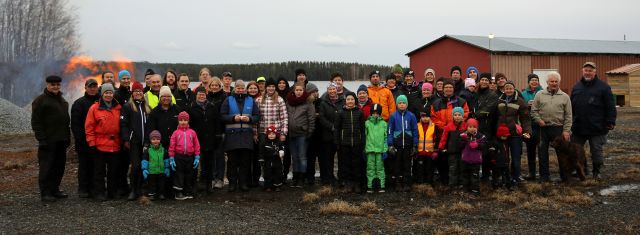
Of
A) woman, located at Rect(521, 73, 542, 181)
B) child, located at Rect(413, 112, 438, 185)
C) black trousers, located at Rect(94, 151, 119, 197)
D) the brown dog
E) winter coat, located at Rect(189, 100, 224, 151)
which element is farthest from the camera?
woman, located at Rect(521, 73, 542, 181)

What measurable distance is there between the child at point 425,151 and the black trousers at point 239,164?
2737 millimetres

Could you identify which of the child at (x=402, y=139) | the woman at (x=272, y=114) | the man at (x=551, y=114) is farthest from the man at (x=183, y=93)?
the man at (x=551, y=114)

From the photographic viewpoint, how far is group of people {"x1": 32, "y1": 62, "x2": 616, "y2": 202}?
7.88 metres

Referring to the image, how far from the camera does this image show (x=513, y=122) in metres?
8.40

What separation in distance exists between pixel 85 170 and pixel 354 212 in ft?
14.0

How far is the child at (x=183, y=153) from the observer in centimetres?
781

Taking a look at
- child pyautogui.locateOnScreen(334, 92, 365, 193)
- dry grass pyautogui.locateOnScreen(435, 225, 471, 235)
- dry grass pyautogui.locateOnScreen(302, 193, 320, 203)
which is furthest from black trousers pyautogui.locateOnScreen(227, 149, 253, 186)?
dry grass pyautogui.locateOnScreen(435, 225, 471, 235)

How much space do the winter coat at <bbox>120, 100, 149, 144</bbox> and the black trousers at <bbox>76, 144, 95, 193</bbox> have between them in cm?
77

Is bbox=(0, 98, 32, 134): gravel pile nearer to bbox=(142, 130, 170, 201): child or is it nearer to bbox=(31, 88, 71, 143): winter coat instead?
bbox=(31, 88, 71, 143): winter coat

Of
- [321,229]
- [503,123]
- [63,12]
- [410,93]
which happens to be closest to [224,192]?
[321,229]

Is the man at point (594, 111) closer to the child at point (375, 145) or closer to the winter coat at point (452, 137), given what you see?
the winter coat at point (452, 137)

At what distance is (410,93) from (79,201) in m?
5.59

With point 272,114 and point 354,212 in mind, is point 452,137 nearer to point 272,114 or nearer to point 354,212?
point 354,212

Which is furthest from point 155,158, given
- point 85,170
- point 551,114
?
point 551,114
